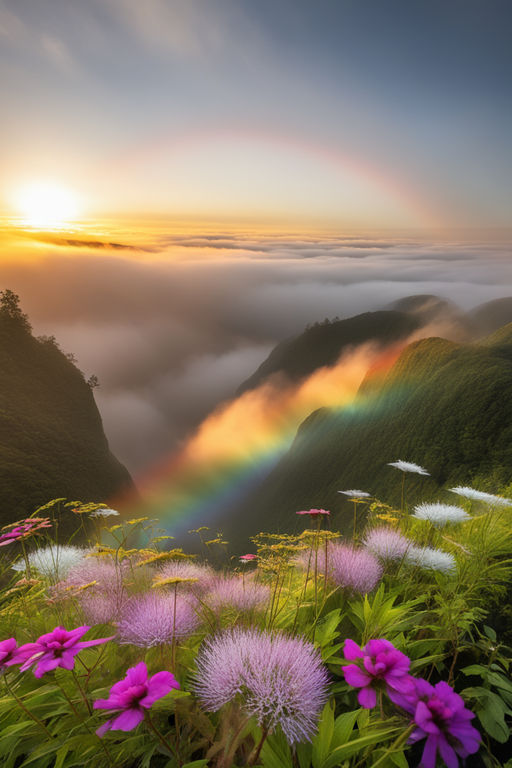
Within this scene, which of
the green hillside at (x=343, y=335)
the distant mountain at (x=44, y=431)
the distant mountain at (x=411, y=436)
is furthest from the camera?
the green hillside at (x=343, y=335)

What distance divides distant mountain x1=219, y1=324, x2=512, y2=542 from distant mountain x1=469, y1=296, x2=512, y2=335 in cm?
5762

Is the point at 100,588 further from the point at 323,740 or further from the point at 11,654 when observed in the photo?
the point at 323,740

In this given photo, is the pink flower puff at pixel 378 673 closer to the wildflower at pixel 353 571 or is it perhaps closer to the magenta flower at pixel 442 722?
the magenta flower at pixel 442 722

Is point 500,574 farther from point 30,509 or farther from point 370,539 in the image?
point 30,509

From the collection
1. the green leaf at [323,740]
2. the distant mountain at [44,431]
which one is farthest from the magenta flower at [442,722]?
the distant mountain at [44,431]

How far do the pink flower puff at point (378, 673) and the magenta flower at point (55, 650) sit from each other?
0.75 meters

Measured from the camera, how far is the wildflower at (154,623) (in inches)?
80.9

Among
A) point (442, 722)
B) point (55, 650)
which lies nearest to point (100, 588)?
point (55, 650)

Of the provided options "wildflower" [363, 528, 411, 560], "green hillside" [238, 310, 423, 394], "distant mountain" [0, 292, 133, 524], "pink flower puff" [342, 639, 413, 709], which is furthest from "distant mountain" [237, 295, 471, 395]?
"pink flower puff" [342, 639, 413, 709]

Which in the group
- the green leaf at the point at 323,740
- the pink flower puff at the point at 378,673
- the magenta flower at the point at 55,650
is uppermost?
the pink flower puff at the point at 378,673

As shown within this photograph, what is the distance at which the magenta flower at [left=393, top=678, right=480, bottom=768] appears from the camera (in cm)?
109

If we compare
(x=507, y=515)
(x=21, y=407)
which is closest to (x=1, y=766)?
(x=507, y=515)

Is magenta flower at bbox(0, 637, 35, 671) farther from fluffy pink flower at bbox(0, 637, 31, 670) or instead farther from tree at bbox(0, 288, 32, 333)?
tree at bbox(0, 288, 32, 333)

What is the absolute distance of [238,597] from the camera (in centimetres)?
269
